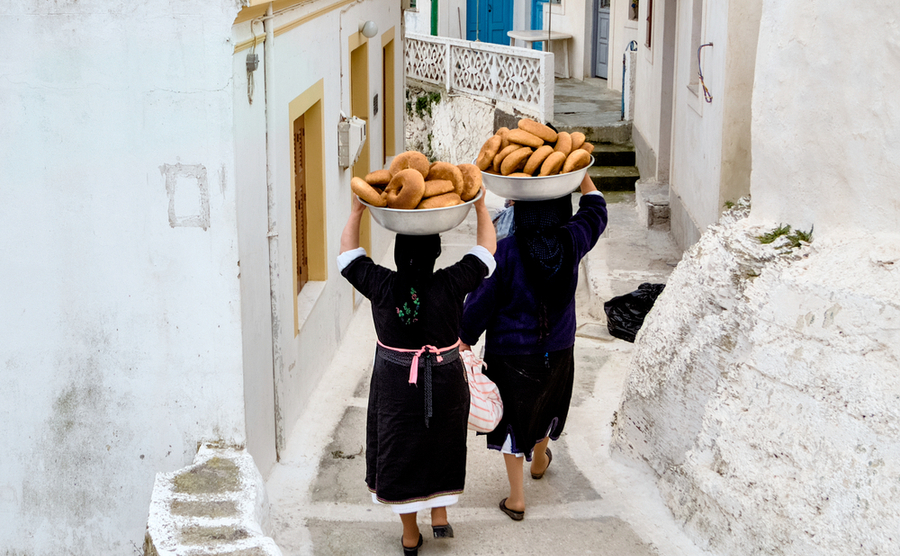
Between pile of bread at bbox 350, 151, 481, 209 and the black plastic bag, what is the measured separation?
381cm

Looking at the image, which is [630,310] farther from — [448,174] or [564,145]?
[448,174]

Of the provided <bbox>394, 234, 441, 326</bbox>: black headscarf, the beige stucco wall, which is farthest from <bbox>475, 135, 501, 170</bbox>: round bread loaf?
the beige stucco wall

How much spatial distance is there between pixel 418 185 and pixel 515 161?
71 centimetres

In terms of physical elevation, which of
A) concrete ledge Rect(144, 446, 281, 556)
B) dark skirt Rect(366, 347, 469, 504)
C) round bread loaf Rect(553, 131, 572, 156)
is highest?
round bread loaf Rect(553, 131, 572, 156)

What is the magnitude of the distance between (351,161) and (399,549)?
3544 millimetres

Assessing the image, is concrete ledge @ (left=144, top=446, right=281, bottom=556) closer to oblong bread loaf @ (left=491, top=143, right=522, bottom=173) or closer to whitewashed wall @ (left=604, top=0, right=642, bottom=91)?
oblong bread loaf @ (left=491, top=143, right=522, bottom=173)

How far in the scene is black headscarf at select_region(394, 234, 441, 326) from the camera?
4.10 meters

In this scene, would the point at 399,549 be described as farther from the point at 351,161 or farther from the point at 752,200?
the point at 351,161

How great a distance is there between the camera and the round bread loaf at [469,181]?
4156 millimetres

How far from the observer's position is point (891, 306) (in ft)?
12.5

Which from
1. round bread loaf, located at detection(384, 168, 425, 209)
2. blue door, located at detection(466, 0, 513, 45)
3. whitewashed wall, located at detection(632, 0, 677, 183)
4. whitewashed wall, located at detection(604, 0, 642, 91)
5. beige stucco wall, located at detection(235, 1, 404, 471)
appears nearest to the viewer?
round bread loaf, located at detection(384, 168, 425, 209)

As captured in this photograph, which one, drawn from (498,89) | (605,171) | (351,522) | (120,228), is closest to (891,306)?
(351,522)

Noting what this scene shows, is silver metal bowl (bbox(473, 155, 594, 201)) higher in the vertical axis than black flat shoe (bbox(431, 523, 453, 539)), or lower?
higher

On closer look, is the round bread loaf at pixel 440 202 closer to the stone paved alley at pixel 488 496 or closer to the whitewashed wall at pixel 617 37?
the stone paved alley at pixel 488 496
